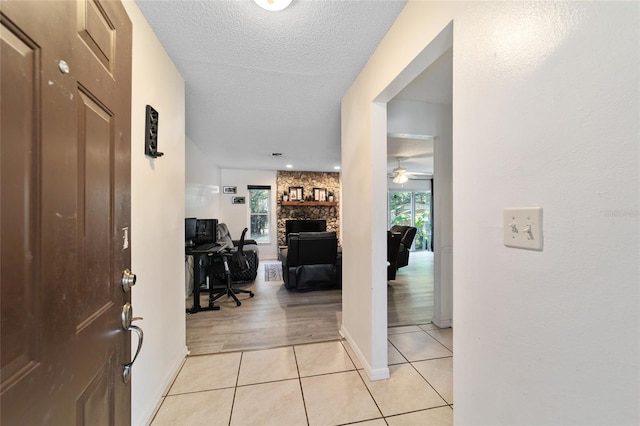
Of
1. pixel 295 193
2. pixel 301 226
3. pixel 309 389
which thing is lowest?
pixel 309 389

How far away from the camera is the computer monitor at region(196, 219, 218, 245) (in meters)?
3.63

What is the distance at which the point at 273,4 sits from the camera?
1.27 metres

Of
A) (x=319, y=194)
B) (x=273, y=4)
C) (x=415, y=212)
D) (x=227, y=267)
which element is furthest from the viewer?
(x=415, y=212)

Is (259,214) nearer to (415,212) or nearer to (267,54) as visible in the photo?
(415,212)

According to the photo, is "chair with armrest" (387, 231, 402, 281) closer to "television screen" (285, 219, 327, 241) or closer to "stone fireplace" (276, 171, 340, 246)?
"television screen" (285, 219, 327, 241)

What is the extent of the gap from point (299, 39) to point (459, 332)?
1892mm

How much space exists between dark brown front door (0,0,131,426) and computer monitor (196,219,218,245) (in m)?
3.01

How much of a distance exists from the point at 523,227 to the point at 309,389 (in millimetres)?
1702

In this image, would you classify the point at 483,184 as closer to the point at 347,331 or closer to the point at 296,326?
the point at 347,331

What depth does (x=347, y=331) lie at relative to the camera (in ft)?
7.63

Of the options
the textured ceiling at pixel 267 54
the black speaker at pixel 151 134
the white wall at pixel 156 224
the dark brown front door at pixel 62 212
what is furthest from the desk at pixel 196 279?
the dark brown front door at pixel 62 212

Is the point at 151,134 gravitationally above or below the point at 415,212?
above

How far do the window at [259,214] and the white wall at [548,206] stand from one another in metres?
5.99

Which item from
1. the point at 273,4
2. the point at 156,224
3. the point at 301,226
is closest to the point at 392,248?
the point at 301,226
